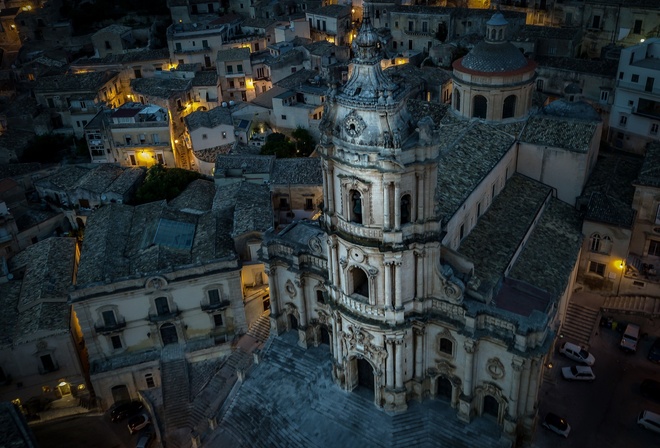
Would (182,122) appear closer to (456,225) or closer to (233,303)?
(233,303)

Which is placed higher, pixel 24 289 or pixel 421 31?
pixel 421 31

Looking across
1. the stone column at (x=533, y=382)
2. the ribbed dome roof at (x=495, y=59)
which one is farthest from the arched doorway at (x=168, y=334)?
the ribbed dome roof at (x=495, y=59)

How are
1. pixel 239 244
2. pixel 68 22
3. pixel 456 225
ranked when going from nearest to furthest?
pixel 456 225 → pixel 239 244 → pixel 68 22

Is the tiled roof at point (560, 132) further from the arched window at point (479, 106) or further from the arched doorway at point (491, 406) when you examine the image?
the arched doorway at point (491, 406)

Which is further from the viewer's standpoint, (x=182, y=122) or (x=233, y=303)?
(x=182, y=122)

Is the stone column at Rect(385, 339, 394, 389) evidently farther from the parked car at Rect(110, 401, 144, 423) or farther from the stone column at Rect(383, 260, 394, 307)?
the parked car at Rect(110, 401, 144, 423)

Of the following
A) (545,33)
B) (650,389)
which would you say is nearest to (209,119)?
(545,33)

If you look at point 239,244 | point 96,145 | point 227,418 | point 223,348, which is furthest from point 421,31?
point 227,418
